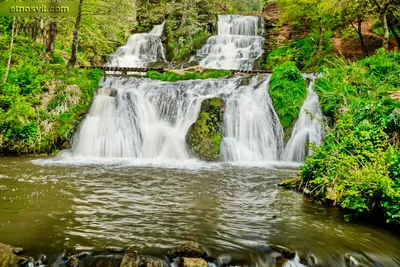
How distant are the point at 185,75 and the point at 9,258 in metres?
14.1

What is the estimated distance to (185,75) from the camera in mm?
17125

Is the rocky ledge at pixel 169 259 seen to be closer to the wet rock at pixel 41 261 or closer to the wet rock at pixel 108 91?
the wet rock at pixel 41 261

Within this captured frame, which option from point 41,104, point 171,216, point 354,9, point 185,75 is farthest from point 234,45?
point 171,216

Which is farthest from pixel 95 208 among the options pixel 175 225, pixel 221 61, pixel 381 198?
pixel 221 61

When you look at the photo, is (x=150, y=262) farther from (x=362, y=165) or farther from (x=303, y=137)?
(x=303, y=137)

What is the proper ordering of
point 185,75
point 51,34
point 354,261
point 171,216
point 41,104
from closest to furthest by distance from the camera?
1. point 354,261
2. point 171,216
3. point 41,104
4. point 185,75
5. point 51,34

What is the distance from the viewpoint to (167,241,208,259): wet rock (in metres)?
4.29

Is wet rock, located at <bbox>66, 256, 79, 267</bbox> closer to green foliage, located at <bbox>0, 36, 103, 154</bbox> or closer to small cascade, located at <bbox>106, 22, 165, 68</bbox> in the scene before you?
green foliage, located at <bbox>0, 36, 103, 154</bbox>

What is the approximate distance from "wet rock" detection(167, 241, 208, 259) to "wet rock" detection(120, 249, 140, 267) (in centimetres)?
46

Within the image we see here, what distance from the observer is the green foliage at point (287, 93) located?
13.7 metres

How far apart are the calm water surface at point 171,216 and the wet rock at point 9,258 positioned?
0.90ft

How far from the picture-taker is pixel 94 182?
27.0ft

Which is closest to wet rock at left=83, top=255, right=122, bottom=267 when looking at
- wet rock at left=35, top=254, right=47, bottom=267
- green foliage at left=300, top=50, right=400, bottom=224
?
wet rock at left=35, top=254, right=47, bottom=267

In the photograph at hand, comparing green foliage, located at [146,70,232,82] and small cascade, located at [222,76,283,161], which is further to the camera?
green foliage, located at [146,70,232,82]
